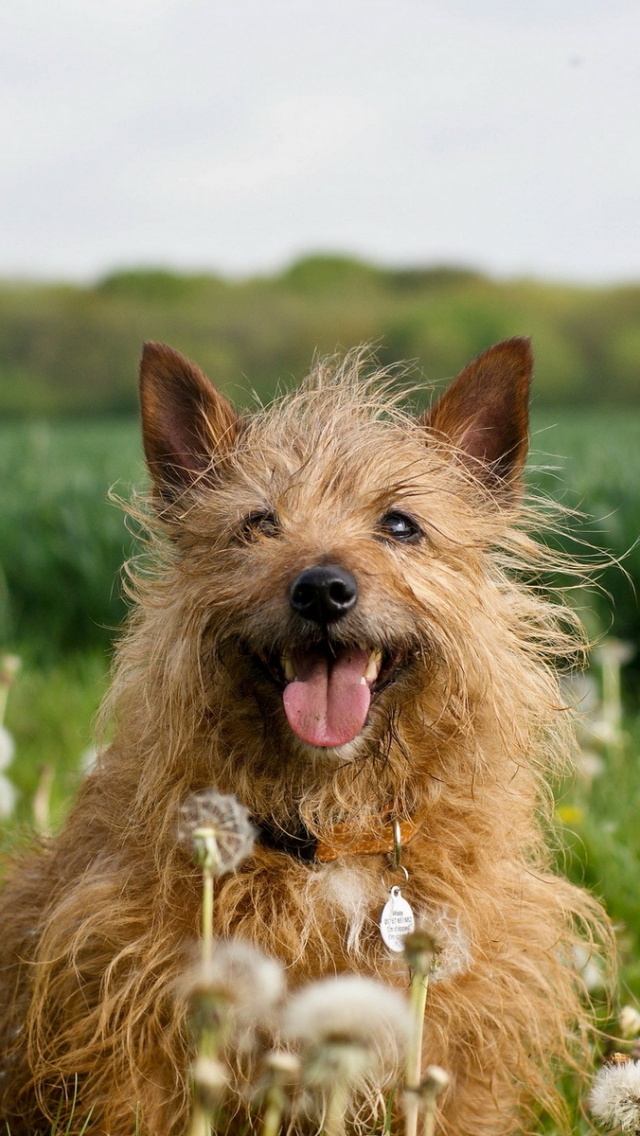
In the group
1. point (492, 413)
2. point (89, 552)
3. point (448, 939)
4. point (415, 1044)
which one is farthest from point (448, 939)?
point (89, 552)

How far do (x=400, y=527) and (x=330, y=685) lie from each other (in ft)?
1.34

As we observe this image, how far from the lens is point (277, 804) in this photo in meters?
2.64

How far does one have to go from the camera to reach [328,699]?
253 cm

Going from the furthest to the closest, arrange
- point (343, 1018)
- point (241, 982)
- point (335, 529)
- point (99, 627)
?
point (99, 627) < point (335, 529) < point (241, 982) < point (343, 1018)

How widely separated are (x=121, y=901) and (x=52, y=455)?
9.18m

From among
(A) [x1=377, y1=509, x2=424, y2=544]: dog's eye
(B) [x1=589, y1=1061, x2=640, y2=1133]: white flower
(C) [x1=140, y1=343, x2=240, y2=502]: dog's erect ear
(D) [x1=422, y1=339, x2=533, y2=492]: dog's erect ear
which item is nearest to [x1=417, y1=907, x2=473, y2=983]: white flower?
(B) [x1=589, y1=1061, x2=640, y2=1133]: white flower

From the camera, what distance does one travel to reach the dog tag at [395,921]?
2504 mm

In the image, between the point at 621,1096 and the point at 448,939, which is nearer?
the point at 621,1096

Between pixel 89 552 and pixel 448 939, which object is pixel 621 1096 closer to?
pixel 448 939

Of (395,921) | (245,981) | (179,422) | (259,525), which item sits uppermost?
(179,422)

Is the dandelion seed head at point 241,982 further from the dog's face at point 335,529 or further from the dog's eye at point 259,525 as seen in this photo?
the dog's eye at point 259,525

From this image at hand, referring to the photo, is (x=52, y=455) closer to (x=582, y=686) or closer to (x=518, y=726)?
(x=582, y=686)

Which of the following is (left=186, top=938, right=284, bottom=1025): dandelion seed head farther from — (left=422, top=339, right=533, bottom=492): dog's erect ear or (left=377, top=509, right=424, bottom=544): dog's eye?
(left=422, top=339, right=533, bottom=492): dog's erect ear

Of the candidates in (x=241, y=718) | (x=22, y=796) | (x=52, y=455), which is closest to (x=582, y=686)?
(x=22, y=796)
